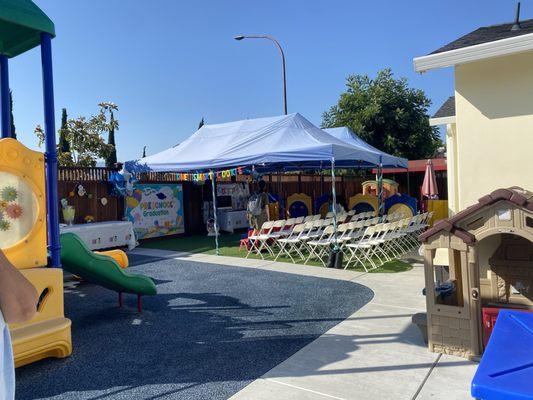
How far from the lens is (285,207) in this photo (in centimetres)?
1599

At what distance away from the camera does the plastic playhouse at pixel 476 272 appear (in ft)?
12.4

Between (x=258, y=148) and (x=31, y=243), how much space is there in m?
6.52

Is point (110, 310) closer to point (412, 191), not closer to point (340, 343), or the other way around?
point (340, 343)

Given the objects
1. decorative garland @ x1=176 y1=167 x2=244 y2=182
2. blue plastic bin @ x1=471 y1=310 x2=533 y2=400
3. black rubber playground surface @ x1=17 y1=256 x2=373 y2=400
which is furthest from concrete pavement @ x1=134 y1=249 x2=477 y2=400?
decorative garland @ x1=176 y1=167 x2=244 y2=182

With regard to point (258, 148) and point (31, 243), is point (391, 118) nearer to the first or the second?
point (258, 148)

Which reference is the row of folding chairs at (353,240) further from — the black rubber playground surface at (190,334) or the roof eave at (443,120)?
the roof eave at (443,120)

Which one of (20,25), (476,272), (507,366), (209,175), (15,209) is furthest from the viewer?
(209,175)

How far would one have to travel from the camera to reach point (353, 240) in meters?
9.62

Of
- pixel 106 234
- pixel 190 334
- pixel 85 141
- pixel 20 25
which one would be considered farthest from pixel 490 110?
pixel 85 141

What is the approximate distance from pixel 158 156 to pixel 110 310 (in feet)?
23.1

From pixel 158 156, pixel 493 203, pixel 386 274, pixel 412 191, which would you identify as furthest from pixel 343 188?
pixel 493 203

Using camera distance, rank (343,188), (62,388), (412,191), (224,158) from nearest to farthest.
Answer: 1. (62,388)
2. (224,158)
3. (343,188)
4. (412,191)

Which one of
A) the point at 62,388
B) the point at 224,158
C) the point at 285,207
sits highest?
the point at 224,158

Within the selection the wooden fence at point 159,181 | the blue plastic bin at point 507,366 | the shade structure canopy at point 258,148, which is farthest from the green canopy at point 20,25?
the wooden fence at point 159,181
